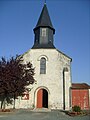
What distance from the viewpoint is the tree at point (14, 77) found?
70.8ft

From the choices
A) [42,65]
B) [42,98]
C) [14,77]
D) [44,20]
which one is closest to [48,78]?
[42,65]

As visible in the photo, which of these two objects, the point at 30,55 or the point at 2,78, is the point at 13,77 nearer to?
the point at 2,78

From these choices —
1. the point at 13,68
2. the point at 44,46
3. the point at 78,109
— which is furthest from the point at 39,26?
Result: the point at 78,109

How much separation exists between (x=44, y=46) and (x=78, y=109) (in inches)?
398

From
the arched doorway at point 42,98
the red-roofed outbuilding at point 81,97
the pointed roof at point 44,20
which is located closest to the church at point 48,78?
the arched doorway at point 42,98

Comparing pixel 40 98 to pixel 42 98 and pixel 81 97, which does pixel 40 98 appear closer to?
pixel 42 98

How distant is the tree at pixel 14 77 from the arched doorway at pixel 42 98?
2.16 metres

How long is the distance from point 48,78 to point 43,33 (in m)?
6.35

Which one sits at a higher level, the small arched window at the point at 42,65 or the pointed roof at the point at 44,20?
the pointed roof at the point at 44,20

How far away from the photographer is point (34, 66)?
25078 mm

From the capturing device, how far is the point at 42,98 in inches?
970

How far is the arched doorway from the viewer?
24406 mm

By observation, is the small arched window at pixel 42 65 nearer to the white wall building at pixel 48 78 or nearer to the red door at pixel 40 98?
the white wall building at pixel 48 78

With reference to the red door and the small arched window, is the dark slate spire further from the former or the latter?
the red door
